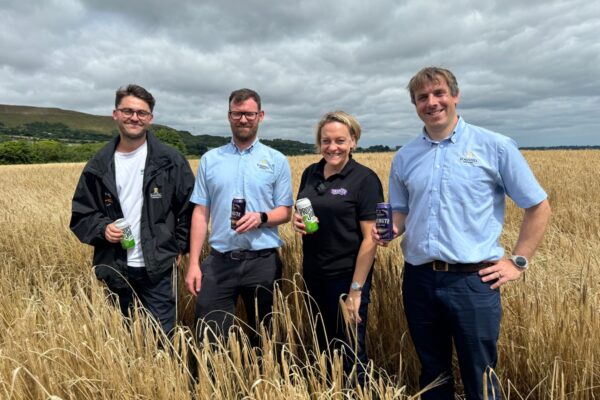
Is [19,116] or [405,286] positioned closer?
[405,286]

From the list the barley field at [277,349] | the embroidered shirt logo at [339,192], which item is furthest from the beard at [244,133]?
the barley field at [277,349]

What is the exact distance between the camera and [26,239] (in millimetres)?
5176

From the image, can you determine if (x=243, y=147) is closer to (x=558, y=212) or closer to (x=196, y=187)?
(x=196, y=187)

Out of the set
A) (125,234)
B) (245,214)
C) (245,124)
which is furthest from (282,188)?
(125,234)

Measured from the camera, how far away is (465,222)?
Result: 207cm

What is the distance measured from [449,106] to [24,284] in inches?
156

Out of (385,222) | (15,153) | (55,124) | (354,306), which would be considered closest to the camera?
(385,222)

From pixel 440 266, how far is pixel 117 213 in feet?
7.79

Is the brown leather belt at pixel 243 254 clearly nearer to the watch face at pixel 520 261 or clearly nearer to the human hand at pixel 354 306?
the human hand at pixel 354 306

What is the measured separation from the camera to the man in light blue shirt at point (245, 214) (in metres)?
2.85

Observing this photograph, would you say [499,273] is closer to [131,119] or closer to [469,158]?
[469,158]

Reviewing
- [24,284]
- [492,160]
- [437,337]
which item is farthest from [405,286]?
[24,284]

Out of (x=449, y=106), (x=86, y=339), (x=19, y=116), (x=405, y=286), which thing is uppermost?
(x=19, y=116)

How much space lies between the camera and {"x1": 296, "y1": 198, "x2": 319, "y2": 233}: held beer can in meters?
2.47
